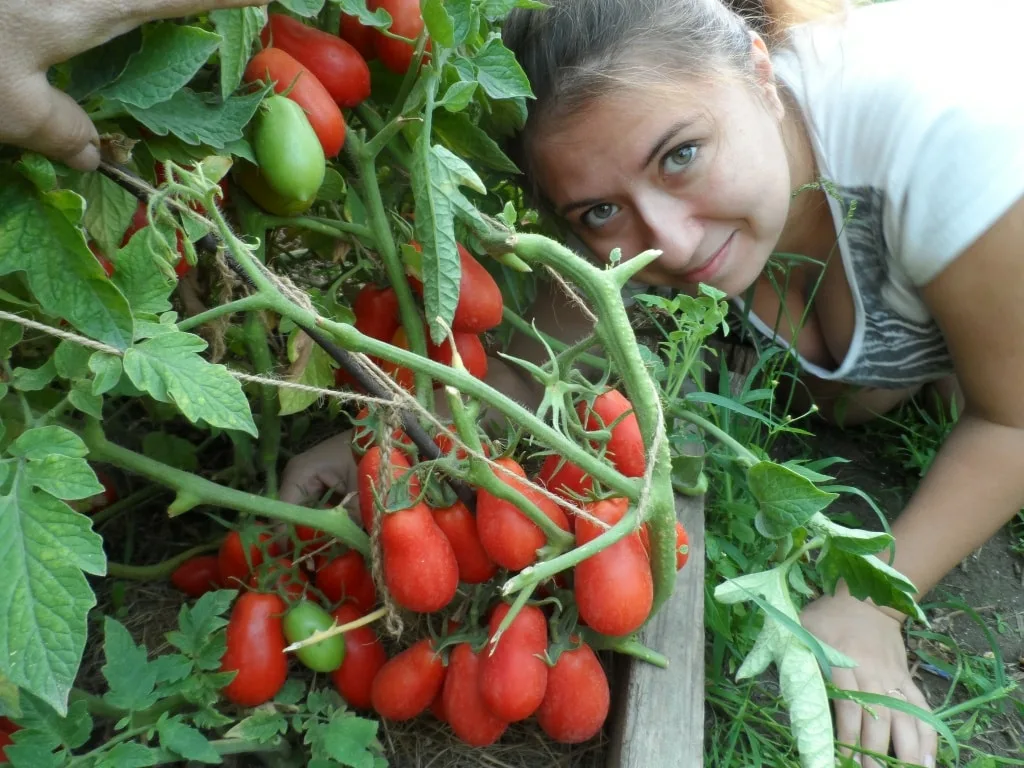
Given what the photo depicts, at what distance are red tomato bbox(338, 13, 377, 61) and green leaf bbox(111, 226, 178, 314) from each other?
14.1 inches

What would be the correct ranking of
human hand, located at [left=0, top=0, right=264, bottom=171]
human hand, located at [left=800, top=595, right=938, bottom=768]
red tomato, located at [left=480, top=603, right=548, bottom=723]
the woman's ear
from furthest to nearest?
the woman's ear → human hand, located at [left=800, top=595, right=938, bottom=768] → red tomato, located at [left=480, top=603, right=548, bottom=723] → human hand, located at [left=0, top=0, right=264, bottom=171]

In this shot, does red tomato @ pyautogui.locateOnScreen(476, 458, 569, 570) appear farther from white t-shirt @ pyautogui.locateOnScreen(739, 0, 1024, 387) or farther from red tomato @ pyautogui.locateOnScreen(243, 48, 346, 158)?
white t-shirt @ pyautogui.locateOnScreen(739, 0, 1024, 387)

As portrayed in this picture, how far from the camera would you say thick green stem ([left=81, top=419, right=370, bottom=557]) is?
2.38 feet

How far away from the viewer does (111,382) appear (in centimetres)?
55

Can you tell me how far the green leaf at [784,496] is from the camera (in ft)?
2.36

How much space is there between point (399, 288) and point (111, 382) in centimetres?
32

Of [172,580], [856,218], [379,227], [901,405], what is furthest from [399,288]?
[901,405]

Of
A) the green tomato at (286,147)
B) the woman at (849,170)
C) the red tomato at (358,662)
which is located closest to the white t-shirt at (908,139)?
the woman at (849,170)

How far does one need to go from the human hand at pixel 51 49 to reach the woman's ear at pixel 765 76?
2.78 ft

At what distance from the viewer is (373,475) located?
28.6 inches

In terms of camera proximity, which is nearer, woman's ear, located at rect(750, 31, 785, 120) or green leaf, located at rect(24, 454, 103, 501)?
green leaf, located at rect(24, 454, 103, 501)

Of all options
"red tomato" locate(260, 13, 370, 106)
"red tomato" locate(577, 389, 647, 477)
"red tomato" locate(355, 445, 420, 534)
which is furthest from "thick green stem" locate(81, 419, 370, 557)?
"red tomato" locate(260, 13, 370, 106)

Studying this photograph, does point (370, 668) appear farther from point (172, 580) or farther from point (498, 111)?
point (498, 111)

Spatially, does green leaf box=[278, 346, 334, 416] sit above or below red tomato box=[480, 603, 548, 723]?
above
